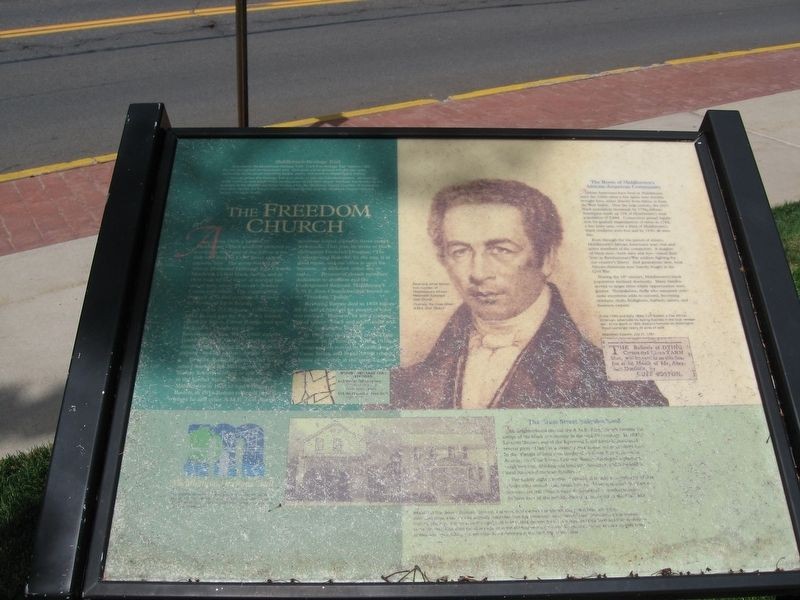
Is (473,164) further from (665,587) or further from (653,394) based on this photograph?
(665,587)

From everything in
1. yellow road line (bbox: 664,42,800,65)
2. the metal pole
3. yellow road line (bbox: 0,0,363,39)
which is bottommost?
the metal pole

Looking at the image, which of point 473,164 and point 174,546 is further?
point 473,164

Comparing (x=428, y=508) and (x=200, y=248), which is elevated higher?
(x=200, y=248)

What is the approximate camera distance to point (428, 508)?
220cm

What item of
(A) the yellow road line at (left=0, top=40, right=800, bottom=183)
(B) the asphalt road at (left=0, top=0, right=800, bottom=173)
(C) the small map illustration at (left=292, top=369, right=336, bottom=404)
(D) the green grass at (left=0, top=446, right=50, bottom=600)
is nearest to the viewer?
(C) the small map illustration at (left=292, top=369, right=336, bottom=404)

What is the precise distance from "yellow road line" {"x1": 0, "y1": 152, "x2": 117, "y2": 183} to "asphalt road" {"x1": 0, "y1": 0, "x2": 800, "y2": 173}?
0.17m

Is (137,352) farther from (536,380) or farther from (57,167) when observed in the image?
(57,167)

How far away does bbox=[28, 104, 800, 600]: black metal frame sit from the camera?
A: 2078mm

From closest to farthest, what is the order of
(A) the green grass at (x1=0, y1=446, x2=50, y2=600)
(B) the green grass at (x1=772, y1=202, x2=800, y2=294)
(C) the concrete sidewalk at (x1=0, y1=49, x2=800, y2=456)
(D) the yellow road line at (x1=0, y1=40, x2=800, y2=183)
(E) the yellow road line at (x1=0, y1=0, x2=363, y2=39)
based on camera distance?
(A) the green grass at (x1=0, y1=446, x2=50, y2=600), (C) the concrete sidewalk at (x1=0, y1=49, x2=800, y2=456), (B) the green grass at (x1=772, y1=202, x2=800, y2=294), (D) the yellow road line at (x1=0, y1=40, x2=800, y2=183), (E) the yellow road line at (x1=0, y1=0, x2=363, y2=39)

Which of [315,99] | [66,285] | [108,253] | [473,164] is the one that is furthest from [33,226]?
A: [473,164]

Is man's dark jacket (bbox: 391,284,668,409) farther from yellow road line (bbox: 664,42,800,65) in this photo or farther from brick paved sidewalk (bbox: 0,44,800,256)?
yellow road line (bbox: 664,42,800,65)

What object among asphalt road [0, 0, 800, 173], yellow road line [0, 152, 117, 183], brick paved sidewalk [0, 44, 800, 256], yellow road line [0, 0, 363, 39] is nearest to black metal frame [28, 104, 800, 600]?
brick paved sidewalk [0, 44, 800, 256]

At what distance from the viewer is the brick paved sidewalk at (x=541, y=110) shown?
19.9ft

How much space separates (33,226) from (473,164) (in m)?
4.48
